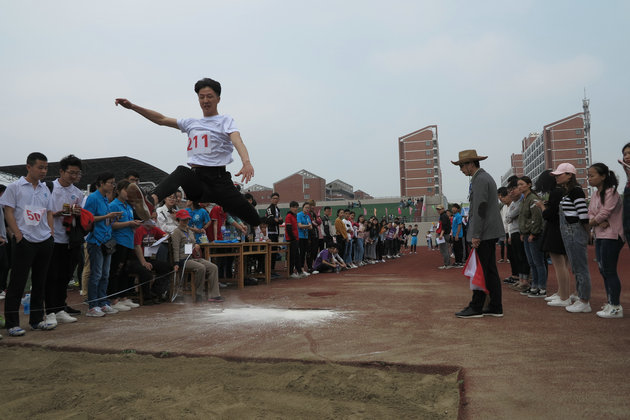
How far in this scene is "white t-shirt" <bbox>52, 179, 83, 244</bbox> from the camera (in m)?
5.04

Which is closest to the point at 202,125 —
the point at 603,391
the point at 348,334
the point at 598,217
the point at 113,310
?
the point at 348,334

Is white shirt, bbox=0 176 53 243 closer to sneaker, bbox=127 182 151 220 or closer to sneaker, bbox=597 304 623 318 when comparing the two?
sneaker, bbox=127 182 151 220

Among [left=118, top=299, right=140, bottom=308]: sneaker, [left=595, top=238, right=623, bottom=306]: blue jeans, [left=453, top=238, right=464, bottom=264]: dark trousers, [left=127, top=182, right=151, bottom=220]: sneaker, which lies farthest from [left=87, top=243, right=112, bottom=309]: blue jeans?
[left=453, top=238, right=464, bottom=264]: dark trousers

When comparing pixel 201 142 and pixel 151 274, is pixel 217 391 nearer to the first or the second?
pixel 201 142

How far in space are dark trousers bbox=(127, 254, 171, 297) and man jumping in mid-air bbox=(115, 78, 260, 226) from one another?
2838 millimetres

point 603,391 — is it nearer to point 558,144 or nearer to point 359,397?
point 359,397

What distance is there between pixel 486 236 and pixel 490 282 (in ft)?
1.76

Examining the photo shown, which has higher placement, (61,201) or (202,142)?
(202,142)

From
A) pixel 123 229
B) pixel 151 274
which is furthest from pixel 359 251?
pixel 123 229

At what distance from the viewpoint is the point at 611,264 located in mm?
4613

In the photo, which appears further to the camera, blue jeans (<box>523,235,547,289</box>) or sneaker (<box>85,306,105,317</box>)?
blue jeans (<box>523,235,547,289</box>)

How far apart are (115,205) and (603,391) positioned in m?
5.68

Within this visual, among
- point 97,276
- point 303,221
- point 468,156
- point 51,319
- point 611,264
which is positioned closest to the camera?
point 611,264

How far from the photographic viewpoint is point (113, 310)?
580cm
